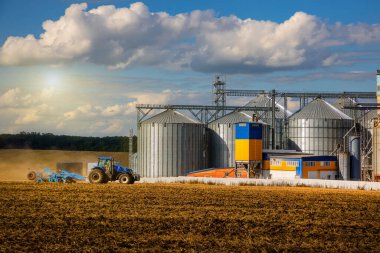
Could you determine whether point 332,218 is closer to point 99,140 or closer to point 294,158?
point 294,158

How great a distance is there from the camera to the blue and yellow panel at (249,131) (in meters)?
61.1

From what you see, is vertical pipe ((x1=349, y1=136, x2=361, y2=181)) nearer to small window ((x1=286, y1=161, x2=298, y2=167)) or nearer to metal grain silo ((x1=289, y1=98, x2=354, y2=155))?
metal grain silo ((x1=289, y1=98, x2=354, y2=155))

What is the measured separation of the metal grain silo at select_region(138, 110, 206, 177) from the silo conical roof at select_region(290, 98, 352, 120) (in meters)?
13.0

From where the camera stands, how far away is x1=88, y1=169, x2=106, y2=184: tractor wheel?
45094mm

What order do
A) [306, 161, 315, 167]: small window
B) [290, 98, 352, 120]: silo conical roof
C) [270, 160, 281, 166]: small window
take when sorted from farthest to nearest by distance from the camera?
[290, 98, 352, 120]: silo conical roof, [270, 160, 281, 166]: small window, [306, 161, 315, 167]: small window

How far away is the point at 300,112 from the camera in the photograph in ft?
239

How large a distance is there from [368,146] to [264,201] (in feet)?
121

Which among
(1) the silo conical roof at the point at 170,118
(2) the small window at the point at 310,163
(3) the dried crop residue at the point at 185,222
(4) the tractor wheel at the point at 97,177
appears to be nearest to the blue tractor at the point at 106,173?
(4) the tractor wheel at the point at 97,177

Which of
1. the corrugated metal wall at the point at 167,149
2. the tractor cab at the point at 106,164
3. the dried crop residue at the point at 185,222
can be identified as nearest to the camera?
the dried crop residue at the point at 185,222

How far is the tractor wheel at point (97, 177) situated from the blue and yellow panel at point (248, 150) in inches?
780

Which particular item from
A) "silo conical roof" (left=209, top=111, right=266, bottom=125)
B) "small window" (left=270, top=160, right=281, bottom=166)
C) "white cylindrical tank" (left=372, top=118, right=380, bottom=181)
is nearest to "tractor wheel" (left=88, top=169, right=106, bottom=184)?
"small window" (left=270, top=160, right=281, bottom=166)

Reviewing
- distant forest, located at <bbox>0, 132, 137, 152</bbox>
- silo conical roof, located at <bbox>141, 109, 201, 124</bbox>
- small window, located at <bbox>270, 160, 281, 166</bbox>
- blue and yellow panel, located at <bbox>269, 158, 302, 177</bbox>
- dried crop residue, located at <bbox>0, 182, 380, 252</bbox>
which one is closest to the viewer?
dried crop residue, located at <bbox>0, 182, 380, 252</bbox>

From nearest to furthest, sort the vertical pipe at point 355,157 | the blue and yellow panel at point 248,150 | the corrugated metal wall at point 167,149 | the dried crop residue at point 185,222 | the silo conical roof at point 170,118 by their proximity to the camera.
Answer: the dried crop residue at point 185,222, the blue and yellow panel at point 248,150, the vertical pipe at point 355,157, the corrugated metal wall at point 167,149, the silo conical roof at point 170,118

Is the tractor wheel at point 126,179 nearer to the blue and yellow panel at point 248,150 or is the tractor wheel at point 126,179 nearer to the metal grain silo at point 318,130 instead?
the blue and yellow panel at point 248,150
